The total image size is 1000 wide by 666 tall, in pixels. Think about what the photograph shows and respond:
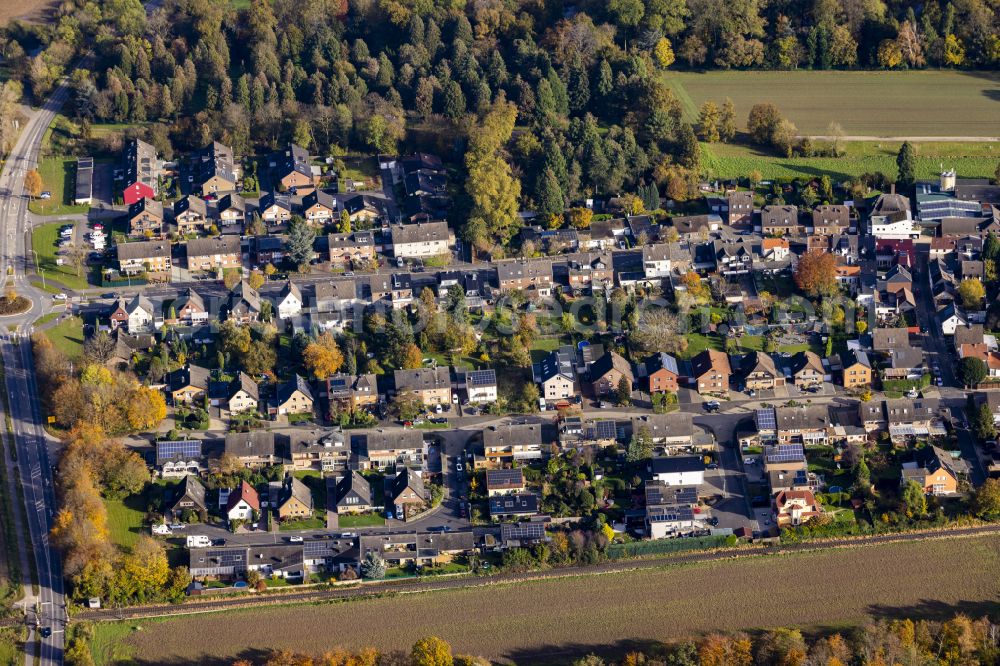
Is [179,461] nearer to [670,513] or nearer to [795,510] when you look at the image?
[670,513]

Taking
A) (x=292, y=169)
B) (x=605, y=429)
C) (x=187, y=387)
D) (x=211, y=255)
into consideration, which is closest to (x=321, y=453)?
(x=187, y=387)

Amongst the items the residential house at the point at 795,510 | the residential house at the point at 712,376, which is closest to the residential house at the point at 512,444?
the residential house at the point at 712,376

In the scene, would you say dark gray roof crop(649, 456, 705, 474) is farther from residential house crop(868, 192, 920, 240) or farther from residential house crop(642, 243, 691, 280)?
residential house crop(868, 192, 920, 240)

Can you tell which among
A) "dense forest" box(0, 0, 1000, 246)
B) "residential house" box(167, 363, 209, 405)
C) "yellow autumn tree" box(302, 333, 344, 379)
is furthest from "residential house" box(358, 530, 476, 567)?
"dense forest" box(0, 0, 1000, 246)

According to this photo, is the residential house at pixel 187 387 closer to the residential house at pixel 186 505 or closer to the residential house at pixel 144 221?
the residential house at pixel 186 505

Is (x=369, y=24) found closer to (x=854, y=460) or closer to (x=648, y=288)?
(x=648, y=288)

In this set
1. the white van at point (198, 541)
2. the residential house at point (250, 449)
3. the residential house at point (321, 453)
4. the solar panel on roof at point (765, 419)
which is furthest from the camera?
the solar panel on roof at point (765, 419)
